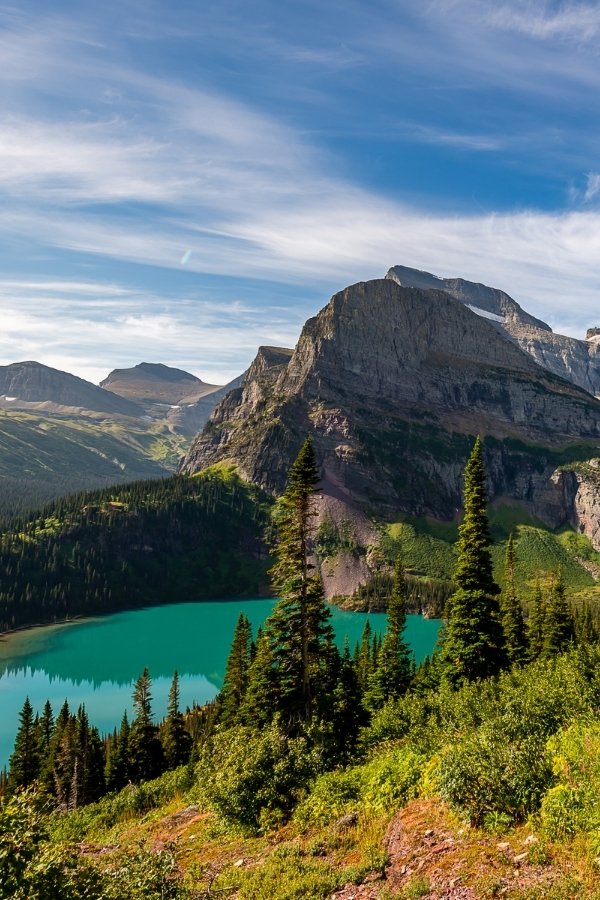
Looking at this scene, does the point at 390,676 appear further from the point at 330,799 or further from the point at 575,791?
the point at 575,791

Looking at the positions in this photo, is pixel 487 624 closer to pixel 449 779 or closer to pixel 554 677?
pixel 554 677

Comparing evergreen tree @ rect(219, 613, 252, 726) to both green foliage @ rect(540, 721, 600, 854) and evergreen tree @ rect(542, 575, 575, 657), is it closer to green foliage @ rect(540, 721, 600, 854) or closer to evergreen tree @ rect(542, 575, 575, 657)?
evergreen tree @ rect(542, 575, 575, 657)

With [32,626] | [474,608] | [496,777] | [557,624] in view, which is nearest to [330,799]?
[496,777]

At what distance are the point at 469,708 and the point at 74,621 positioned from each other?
196 metres

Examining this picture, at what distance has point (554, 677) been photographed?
1026 inches

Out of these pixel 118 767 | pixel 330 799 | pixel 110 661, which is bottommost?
pixel 110 661

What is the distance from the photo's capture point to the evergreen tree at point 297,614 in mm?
35281

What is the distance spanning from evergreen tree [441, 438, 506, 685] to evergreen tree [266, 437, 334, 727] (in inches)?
444

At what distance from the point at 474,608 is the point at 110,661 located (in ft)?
449

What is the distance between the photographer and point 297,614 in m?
35.3

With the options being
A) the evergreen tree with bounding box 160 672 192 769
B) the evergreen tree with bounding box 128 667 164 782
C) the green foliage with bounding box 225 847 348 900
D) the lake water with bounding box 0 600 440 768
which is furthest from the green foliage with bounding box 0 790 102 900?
the lake water with bounding box 0 600 440 768

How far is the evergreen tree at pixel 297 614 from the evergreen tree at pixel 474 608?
37.0ft

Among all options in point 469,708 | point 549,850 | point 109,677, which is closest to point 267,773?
point 469,708

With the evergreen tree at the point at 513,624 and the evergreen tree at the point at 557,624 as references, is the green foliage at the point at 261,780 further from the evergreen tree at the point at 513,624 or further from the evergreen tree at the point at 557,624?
the evergreen tree at the point at 557,624
